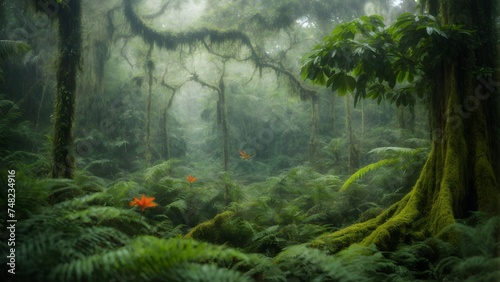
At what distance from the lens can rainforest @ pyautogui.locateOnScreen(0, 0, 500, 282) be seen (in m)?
2.68

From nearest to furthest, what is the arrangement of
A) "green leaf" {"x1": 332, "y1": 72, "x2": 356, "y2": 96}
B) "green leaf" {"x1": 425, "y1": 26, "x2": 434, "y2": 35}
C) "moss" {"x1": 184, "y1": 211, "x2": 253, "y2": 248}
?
"green leaf" {"x1": 425, "y1": 26, "x2": 434, "y2": 35}, "green leaf" {"x1": 332, "y1": 72, "x2": 356, "y2": 96}, "moss" {"x1": 184, "y1": 211, "x2": 253, "y2": 248}

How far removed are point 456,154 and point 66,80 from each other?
22.2 feet

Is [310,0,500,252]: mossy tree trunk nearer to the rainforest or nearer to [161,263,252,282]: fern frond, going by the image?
the rainforest

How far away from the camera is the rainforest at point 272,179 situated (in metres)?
2.68

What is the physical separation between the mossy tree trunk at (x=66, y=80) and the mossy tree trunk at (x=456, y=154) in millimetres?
4670

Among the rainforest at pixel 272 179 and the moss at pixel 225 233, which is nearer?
the rainforest at pixel 272 179

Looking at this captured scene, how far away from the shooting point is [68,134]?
6.05 metres

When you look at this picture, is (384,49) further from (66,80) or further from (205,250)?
(66,80)

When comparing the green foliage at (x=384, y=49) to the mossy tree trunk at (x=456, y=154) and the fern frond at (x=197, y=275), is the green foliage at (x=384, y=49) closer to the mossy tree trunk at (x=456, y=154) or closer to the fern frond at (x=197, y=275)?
the mossy tree trunk at (x=456, y=154)

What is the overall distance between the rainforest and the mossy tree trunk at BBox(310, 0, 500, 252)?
22mm

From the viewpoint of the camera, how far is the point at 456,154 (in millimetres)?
4566

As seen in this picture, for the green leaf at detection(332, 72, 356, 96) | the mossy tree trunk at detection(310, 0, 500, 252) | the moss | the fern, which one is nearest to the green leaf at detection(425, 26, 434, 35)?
the mossy tree trunk at detection(310, 0, 500, 252)

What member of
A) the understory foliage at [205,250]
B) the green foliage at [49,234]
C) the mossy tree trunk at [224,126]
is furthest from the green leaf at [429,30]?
the mossy tree trunk at [224,126]

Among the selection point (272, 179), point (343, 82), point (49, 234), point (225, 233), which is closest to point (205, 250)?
point (49, 234)
